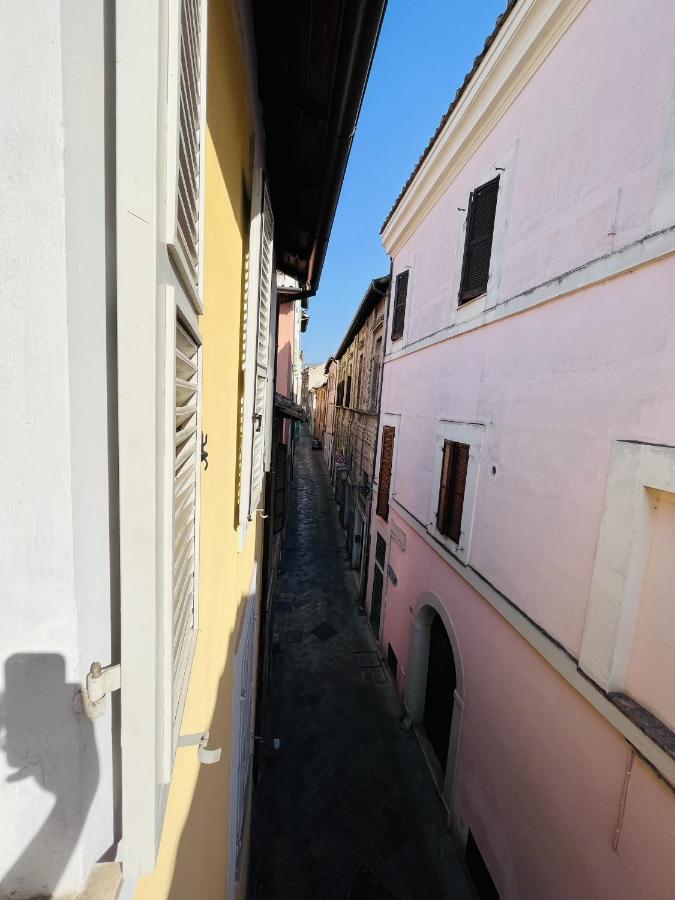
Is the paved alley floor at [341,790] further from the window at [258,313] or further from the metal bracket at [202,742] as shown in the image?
the metal bracket at [202,742]

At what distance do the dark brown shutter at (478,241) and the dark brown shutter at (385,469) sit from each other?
3.71 meters

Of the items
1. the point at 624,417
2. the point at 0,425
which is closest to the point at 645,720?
the point at 624,417

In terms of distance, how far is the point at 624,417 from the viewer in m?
3.19

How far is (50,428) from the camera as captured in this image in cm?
62

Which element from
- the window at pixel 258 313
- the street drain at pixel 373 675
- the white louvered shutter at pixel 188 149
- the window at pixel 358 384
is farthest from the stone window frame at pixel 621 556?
the window at pixel 358 384

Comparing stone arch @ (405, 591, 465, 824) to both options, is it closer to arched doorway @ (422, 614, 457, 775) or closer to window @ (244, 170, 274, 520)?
arched doorway @ (422, 614, 457, 775)

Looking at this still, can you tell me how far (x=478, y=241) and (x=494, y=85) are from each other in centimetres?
179

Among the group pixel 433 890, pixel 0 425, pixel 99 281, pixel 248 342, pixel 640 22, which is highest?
pixel 640 22

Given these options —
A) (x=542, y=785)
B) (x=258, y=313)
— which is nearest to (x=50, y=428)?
(x=258, y=313)

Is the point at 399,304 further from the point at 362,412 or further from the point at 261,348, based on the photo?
the point at 261,348

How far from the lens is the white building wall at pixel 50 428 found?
567 millimetres

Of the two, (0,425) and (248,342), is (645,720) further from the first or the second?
(0,425)

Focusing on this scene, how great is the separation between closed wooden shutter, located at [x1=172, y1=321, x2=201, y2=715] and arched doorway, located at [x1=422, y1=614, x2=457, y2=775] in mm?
6296

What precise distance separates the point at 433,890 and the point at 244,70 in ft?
27.3
